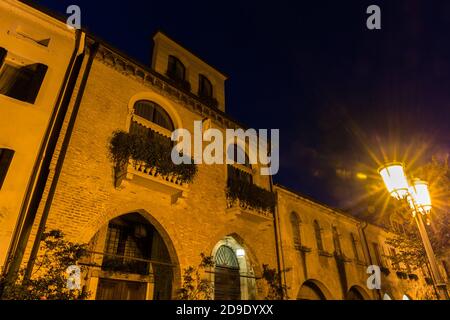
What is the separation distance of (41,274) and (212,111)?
29.8 feet

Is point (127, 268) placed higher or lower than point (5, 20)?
lower

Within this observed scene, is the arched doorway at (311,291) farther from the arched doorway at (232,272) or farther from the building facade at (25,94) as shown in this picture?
the building facade at (25,94)

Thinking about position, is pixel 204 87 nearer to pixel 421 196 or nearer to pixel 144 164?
pixel 144 164

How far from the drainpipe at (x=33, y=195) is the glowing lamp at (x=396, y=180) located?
848 centimetres

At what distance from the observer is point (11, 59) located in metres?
8.53

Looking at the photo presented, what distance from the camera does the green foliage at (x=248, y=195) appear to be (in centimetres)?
1192

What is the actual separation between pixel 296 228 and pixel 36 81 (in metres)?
13.1

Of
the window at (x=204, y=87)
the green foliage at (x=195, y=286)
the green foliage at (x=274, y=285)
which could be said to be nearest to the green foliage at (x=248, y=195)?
the green foliage at (x=274, y=285)

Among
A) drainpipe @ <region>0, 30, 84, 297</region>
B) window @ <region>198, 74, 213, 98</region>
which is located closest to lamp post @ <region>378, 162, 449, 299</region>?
drainpipe @ <region>0, 30, 84, 297</region>

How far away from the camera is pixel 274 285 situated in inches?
464

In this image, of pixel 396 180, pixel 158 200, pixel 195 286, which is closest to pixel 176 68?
pixel 158 200

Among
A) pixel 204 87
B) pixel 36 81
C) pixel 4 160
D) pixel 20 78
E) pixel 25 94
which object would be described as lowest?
pixel 4 160
